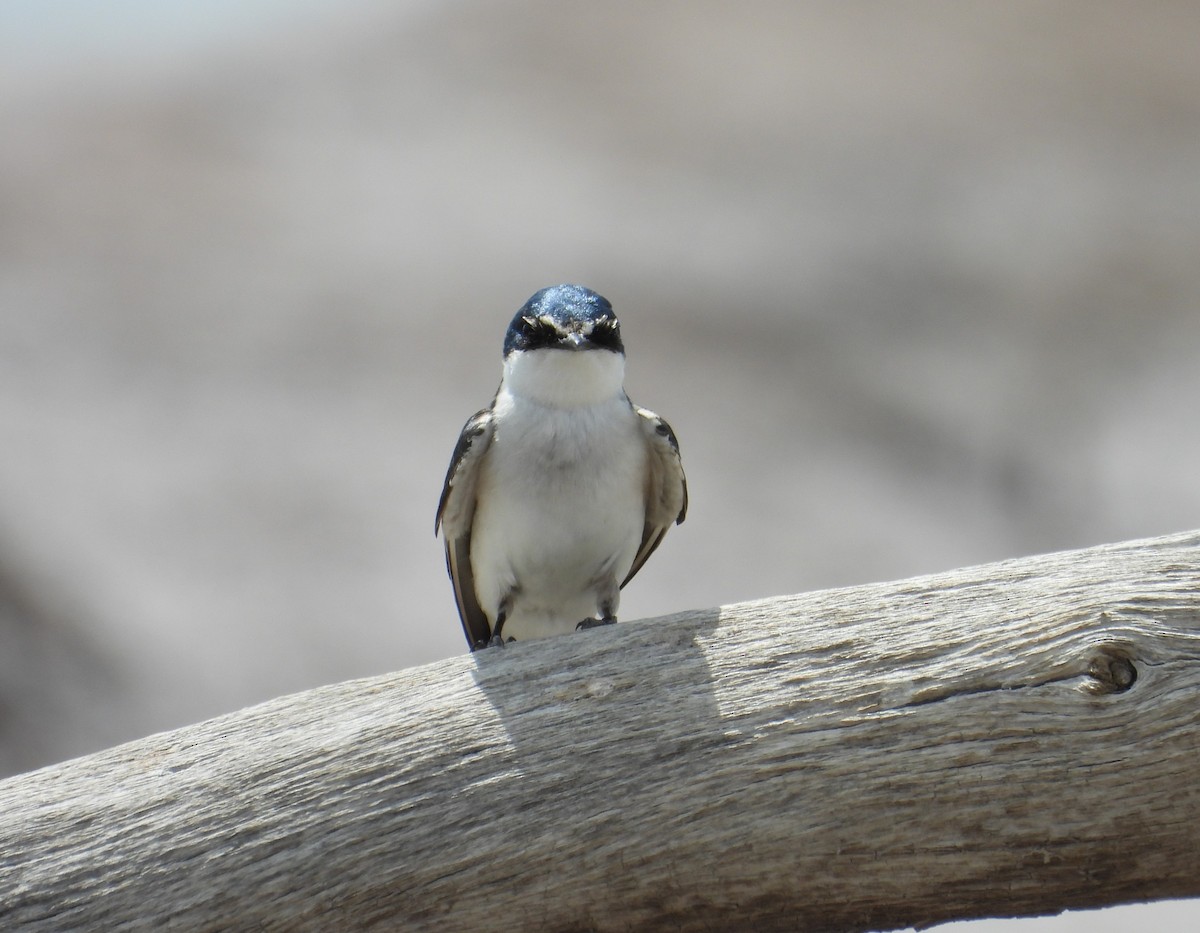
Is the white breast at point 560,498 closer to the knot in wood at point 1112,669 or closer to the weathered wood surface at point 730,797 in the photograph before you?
the weathered wood surface at point 730,797

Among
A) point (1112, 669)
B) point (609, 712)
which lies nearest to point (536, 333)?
point (609, 712)

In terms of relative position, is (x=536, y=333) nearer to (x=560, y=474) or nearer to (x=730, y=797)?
(x=560, y=474)

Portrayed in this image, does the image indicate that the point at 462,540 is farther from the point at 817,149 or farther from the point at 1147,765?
the point at 817,149

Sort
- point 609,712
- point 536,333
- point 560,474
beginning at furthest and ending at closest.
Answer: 1. point 536,333
2. point 560,474
3. point 609,712

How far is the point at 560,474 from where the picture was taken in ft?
11.0

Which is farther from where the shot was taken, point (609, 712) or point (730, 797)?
point (609, 712)

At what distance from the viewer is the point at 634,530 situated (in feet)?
11.6

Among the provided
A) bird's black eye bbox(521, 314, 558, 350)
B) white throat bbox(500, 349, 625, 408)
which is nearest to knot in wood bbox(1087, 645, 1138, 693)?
white throat bbox(500, 349, 625, 408)

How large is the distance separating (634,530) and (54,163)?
841cm

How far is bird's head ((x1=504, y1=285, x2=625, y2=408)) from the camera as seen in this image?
3.40m

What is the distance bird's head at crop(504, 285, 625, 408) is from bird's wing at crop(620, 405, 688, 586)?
155 millimetres

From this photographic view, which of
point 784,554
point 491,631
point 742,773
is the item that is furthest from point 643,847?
point 784,554

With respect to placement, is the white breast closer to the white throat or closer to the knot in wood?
the white throat

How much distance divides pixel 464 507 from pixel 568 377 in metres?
0.49
